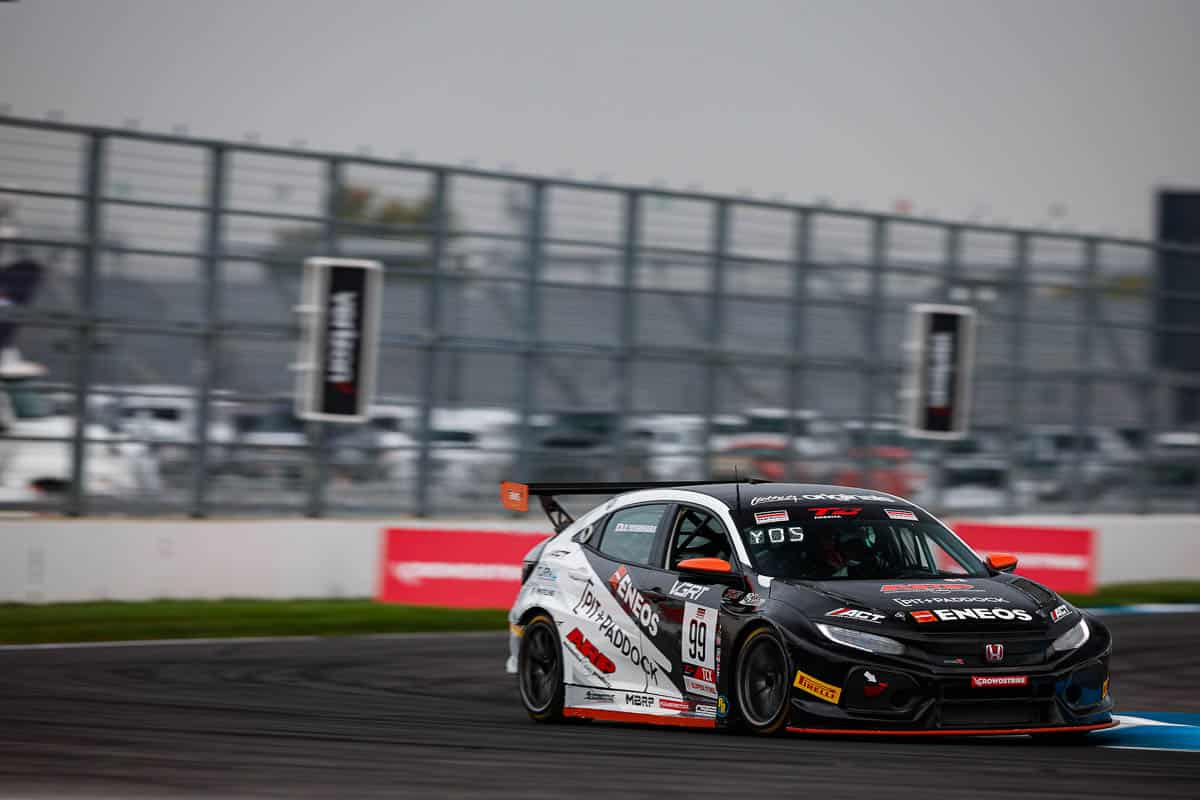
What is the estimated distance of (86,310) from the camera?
1927cm

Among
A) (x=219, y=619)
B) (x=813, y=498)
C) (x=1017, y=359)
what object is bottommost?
(x=219, y=619)

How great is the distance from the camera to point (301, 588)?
19750 millimetres

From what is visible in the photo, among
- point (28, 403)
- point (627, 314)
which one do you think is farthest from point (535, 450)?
point (28, 403)

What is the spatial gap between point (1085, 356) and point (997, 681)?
61.5ft

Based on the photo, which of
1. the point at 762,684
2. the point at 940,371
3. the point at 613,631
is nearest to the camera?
the point at 762,684

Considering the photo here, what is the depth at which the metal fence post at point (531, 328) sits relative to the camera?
2183 centimetres

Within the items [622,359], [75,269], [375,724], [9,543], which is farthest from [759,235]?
[375,724]

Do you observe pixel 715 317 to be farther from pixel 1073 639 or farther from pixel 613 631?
pixel 1073 639

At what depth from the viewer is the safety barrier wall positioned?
59.5ft

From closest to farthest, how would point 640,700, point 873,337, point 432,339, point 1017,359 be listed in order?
point 640,700 → point 432,339 → point 873,337 → point 1017,359

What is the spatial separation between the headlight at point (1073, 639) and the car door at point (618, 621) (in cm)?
205

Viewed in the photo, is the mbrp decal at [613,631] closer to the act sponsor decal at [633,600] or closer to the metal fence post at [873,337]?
the act sponsor decal at [633,600]

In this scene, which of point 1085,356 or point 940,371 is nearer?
point 940,371

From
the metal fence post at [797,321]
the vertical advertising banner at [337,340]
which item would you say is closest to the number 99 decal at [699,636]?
the vertical advertising banner at [337,340]
